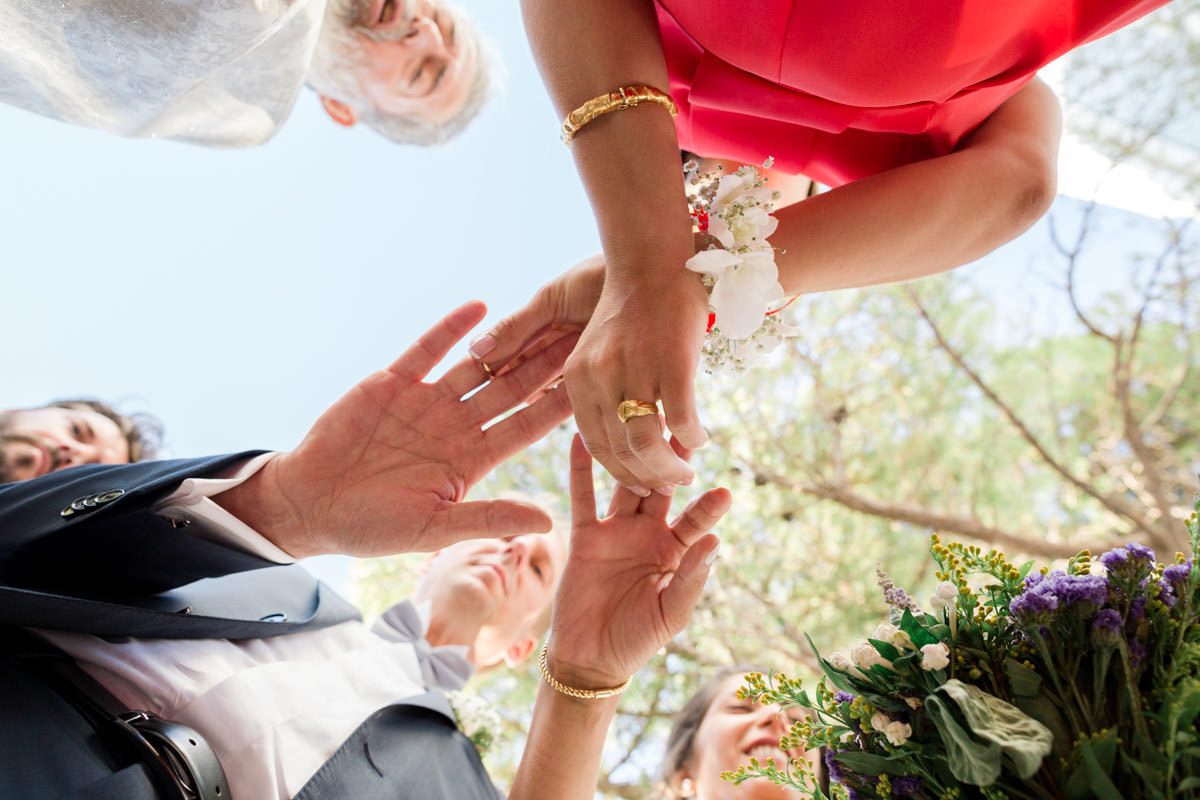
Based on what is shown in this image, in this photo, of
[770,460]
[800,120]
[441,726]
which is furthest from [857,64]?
[770,460]

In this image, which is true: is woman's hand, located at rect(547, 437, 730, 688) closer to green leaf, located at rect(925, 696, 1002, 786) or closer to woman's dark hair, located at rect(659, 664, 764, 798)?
green leaf, located at rect(925, 696, 1002, 786)

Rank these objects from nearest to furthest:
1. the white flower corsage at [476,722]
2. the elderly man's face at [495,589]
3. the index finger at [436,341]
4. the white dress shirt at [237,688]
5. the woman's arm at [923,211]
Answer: the woman's arm at [923,211] → the white dress shirt at [237,688] → the index finger at [436,341] → the white flower corsage at [476,722] → the elderly man's face at [495,589]

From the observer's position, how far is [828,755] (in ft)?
2.87

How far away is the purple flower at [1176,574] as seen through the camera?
0.77 metres

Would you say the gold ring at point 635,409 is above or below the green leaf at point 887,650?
above

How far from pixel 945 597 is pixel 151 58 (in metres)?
1.44

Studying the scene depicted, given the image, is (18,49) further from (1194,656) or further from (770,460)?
(770,460)

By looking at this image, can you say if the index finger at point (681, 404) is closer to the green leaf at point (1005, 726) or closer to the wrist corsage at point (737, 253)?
the wrist corsage at point (737, 253)

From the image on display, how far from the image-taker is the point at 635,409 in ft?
2.86

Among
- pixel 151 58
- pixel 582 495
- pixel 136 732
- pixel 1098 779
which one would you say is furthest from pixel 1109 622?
pixel 151 58

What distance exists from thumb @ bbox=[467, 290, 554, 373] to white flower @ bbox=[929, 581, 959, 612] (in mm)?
786

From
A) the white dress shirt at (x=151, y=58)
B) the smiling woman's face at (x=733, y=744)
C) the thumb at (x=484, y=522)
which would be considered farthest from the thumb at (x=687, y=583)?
the white dress shirt at (x=151, y=58)

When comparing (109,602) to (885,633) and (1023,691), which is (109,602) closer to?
(885,633)

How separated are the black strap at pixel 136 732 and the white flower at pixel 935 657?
105 centimetres
